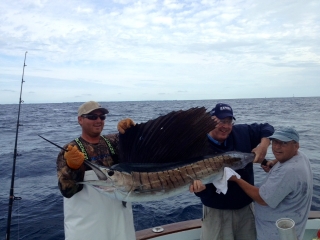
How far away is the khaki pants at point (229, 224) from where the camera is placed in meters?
2.44

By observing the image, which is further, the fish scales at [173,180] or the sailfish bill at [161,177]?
the fish scales at [173,180]

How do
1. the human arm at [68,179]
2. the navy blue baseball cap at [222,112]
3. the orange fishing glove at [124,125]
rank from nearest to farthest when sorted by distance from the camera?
the human arm at [68,179]
the orange fishing glove at [124,125]
the navy blue baseball cap at [222,112]

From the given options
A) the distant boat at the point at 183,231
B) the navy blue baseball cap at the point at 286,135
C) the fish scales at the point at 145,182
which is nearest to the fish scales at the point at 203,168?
the fish scales at the point at 145,182

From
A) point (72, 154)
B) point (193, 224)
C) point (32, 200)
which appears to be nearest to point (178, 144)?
point (72, 154)

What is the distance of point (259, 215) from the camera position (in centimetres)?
211

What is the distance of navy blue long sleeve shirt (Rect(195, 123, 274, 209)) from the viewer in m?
2.40

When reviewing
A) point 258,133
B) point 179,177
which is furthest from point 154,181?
point 258,133

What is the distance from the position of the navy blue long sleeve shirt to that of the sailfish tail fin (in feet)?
0.50

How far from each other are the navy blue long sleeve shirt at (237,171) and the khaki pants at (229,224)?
0.06m

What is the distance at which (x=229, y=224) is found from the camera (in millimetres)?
2441

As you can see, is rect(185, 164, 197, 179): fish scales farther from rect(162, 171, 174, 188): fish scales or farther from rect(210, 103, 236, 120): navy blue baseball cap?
rect(210, 103, 236, 120): navy blue baseball cap

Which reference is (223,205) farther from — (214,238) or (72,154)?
(72,154)

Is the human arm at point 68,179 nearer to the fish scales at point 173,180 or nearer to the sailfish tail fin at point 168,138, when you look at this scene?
the sailfish tail fin at point 168,138

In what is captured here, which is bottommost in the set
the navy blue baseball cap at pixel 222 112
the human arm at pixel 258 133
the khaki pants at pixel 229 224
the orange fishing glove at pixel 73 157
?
the khaki pants at pixel 229 224
